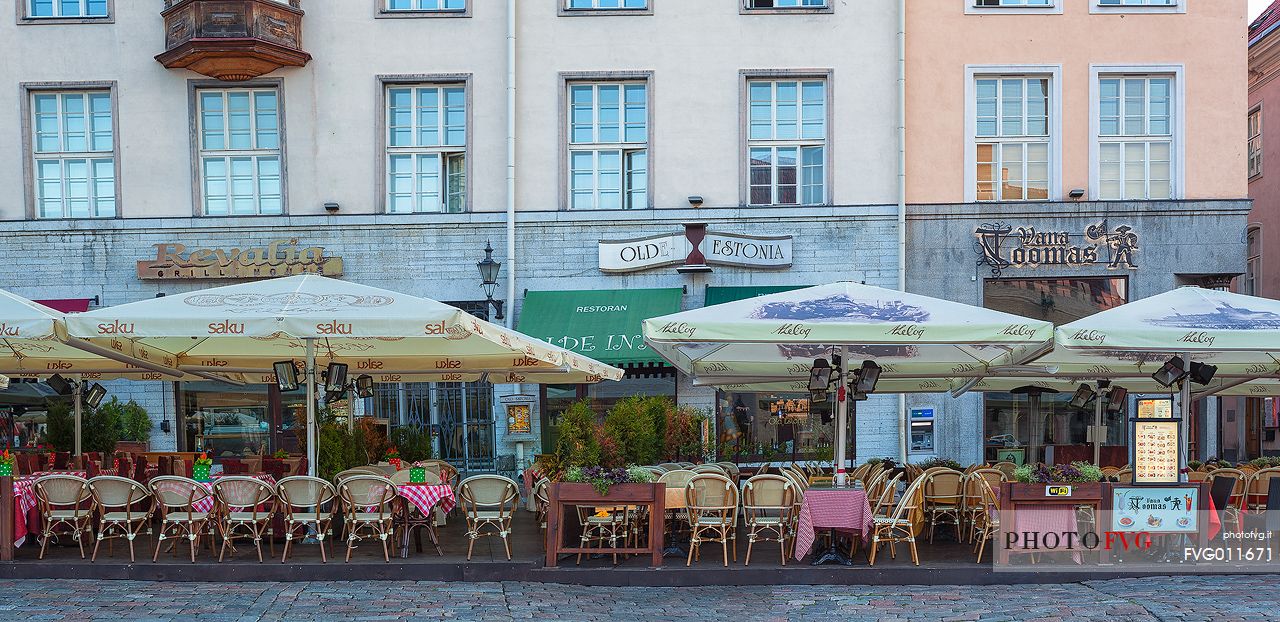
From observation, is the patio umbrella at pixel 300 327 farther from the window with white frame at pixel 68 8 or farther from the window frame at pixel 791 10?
the window with white frame at pixel 68 8

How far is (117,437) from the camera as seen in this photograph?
56.6ft

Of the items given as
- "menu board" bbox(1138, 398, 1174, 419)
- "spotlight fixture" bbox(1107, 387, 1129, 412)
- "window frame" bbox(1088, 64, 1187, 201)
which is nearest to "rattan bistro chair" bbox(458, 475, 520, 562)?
"menu board" bbox(1138, 398, 1174, 419)

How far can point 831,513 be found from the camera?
34.1 feet

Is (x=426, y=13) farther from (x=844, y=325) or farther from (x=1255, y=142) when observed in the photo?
(x=1255, y=142)

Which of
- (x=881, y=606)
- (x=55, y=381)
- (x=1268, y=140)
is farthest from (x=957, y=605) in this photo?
(x=1268, y=140)

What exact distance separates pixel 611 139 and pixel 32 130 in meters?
8.73

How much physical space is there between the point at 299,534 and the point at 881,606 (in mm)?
5688

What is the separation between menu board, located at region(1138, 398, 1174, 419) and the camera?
10.7 m

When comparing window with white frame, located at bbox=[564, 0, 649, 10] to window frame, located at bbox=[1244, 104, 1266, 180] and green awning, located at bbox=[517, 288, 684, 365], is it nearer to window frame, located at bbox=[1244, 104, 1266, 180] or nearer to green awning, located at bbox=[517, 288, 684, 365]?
green awning, located at bbox=[517, 288, 684, 365]

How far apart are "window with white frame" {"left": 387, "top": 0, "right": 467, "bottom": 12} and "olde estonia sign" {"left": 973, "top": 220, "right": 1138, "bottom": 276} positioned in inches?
333

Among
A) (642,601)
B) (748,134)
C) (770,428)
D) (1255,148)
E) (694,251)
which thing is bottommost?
(642,601)

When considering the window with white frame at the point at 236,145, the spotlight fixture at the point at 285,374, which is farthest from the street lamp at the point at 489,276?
the spotlight fixture at the point at 285,374

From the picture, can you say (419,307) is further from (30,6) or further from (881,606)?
(30,6)

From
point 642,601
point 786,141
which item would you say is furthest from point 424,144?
point 642,601
